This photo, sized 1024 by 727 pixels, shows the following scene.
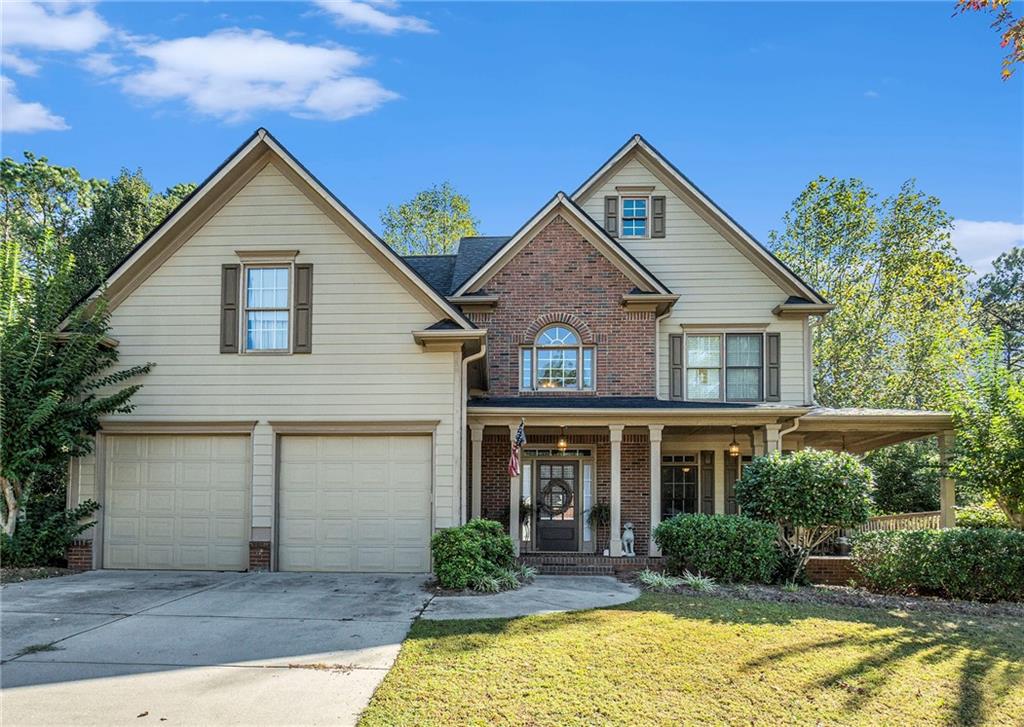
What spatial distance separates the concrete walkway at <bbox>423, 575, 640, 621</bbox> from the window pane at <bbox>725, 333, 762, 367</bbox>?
6595mm

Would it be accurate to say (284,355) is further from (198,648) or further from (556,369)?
(556,369)

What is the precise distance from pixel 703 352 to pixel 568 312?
319cm

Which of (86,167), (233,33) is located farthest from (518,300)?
(86,167)

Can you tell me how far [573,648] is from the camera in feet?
22.9

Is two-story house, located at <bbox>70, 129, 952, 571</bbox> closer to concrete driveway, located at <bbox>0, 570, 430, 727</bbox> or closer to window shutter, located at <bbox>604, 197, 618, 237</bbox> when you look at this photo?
concrete driveway, located at <bbox>0, 570, 430, 727</bbox>

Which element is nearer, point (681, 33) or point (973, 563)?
point (973, 563)

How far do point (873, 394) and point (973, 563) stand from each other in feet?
49.9

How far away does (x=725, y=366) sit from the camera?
51.5ft

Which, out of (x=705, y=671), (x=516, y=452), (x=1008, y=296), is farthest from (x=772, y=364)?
(x=1008, y=296)

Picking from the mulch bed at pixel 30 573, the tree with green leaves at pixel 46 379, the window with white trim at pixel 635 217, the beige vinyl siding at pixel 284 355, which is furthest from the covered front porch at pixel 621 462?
the mulch bed at pixel 30 573

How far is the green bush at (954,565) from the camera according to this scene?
1040 centimetres

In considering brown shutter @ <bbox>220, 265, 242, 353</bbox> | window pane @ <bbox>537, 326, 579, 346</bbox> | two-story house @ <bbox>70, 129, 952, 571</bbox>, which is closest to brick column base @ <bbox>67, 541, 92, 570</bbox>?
two-story house @ <bbox>70, 129, 952, 571</bbox>

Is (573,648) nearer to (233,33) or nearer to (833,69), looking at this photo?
(233,33)

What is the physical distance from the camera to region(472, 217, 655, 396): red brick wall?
1523 centimetres
